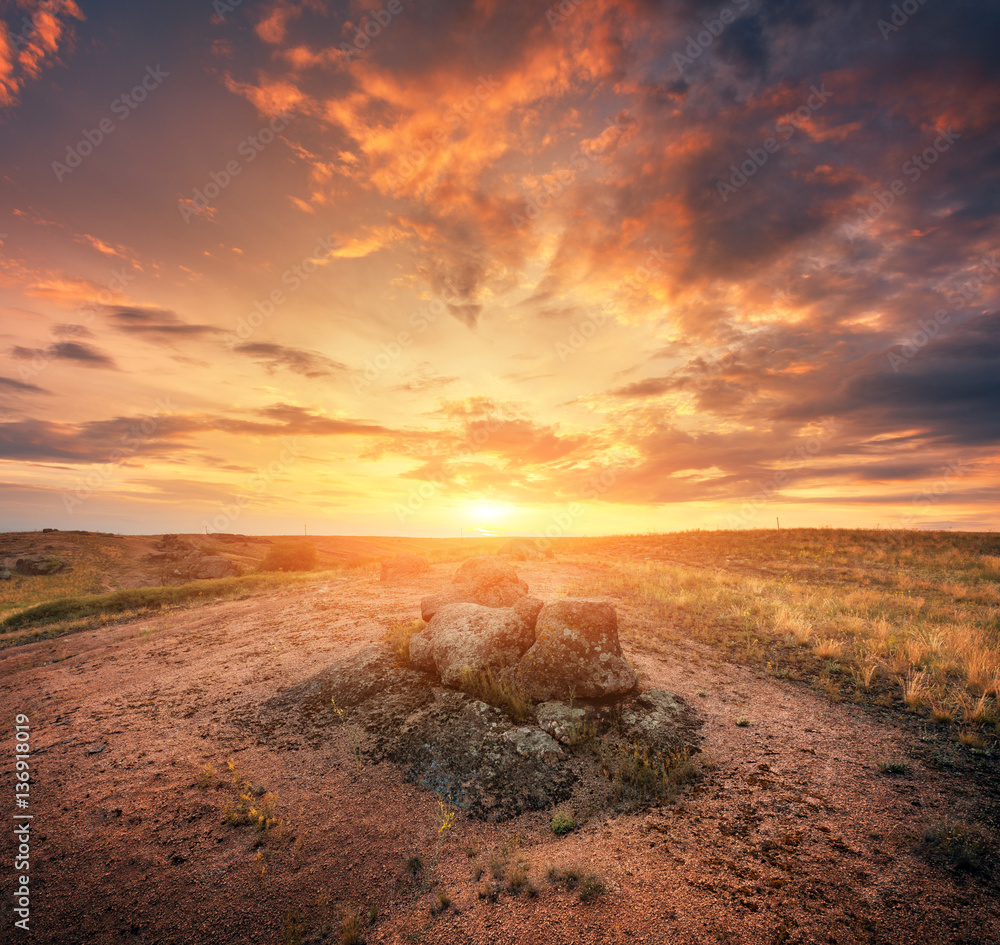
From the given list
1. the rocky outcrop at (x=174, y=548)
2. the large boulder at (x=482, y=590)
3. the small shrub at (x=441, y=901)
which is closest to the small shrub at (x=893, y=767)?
the small shrub at (x=441, y=901)

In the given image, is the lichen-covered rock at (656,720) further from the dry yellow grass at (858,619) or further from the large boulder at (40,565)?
the large boulder at (40,565)

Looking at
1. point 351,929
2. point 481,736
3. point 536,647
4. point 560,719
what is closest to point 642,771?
point 560,719

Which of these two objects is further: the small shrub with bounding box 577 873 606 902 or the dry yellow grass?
the dry yellow grass

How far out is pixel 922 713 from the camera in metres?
8.48

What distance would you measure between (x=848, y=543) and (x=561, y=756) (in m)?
42.4

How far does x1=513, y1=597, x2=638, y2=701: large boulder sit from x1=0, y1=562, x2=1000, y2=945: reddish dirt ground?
140 cm

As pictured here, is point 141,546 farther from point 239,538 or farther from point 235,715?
point 235,715

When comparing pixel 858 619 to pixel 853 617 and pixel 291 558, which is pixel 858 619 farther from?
pixel 291 558

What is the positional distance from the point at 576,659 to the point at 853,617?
39.7 feet

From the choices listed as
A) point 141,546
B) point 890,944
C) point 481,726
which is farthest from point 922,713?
point 141,546

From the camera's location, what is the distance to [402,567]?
25328mm

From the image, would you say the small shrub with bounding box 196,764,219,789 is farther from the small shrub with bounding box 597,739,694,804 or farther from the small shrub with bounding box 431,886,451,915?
the small shrub with bounding box 597,739,694,804

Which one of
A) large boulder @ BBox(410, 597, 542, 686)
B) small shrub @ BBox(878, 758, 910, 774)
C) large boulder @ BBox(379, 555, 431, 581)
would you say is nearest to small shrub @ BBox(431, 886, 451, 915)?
large boulder @ BBox(410, 597, 542, 686)

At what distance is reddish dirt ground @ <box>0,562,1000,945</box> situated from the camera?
444 cm
